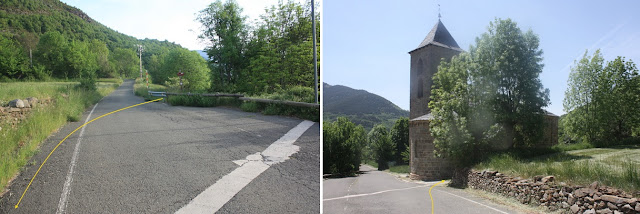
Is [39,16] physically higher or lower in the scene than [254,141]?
higher

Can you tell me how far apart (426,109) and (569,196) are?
1992 cm

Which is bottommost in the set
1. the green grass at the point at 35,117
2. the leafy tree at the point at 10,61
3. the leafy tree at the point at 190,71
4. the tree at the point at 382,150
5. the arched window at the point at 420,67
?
the tree at the point at 382,150

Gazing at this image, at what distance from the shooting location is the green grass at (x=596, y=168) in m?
4.57

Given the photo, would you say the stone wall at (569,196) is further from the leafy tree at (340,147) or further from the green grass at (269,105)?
the green grass at (269,105)

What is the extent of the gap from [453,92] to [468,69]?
4.09ft

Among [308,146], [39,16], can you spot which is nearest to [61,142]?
[39,16]

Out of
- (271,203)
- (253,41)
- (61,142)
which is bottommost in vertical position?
(271,203)

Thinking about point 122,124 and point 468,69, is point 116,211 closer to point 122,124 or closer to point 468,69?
point 122,124

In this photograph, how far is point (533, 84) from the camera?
11.8m

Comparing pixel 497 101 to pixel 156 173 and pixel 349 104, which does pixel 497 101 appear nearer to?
pixel 349 104

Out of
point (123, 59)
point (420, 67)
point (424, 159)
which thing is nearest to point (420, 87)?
point (420, 67)

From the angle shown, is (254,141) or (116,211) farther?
(254,141)

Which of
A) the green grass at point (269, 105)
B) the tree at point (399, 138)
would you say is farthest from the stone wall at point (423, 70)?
the green grass at point (269, 105)

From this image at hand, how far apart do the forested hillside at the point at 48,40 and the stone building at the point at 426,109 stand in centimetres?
Answer: 1162
